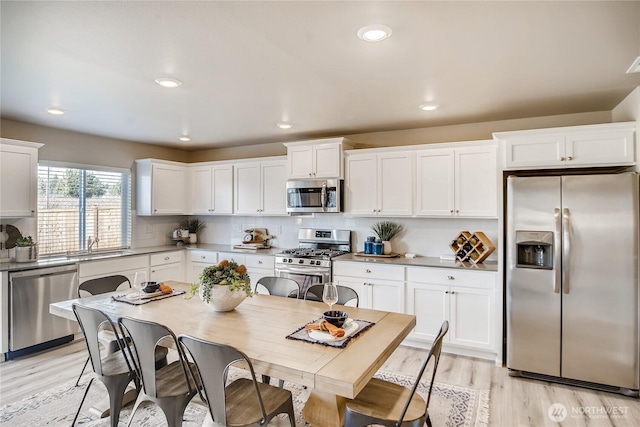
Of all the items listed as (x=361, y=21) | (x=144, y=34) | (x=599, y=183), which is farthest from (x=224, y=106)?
(x=599, y=183)

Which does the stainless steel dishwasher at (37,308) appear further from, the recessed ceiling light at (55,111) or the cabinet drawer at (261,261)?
the cabinet drawer at (261,261)

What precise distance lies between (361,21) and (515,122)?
278 centimetres

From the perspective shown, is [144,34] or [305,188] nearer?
[144,34]

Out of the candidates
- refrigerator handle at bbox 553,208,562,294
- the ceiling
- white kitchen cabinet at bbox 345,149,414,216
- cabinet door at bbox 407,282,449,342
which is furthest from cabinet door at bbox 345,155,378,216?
refrigerator handle at bbox 553,208,562,294

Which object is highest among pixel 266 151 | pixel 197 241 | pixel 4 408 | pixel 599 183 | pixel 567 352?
pixel 266 151

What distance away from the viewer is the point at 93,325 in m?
2.13

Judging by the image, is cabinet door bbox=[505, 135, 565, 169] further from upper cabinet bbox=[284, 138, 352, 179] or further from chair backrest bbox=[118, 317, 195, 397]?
chair backrest bbox=[118, 317, 195, 397]

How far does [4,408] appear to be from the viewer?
269 cm

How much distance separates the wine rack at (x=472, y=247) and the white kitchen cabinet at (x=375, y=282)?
683mm

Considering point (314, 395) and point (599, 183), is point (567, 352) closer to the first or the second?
point (599, 183)

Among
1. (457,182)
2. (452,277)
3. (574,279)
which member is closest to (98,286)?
(452,277)

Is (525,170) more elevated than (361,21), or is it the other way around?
(361,21)

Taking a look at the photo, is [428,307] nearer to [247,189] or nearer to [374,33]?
[374,33]

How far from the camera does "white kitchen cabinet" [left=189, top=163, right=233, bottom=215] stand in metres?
5.50
